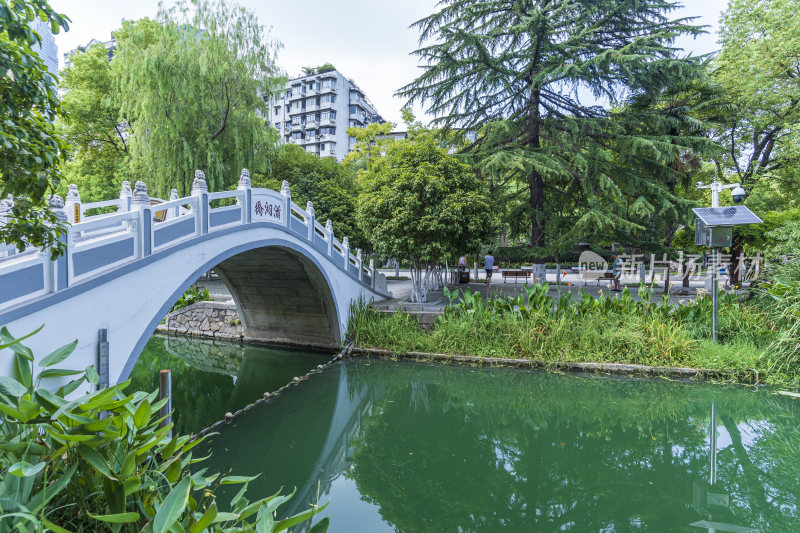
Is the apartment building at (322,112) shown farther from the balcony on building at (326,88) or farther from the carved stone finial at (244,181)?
the carved stone finial at (244,181)

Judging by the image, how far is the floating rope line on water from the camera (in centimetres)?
591

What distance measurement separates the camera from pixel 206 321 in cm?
1202

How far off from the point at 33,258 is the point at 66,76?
16.6 m

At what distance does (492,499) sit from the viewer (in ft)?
13.8

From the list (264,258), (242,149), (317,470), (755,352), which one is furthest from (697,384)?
(242,149)

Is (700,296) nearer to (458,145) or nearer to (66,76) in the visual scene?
(458,145)

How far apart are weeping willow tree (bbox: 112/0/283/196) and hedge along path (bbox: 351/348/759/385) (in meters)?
7.85

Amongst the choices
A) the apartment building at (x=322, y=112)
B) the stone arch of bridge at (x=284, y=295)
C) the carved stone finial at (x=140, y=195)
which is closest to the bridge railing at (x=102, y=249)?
the carved stone finial at (x=140, y=195)

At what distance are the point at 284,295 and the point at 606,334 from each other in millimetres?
6814

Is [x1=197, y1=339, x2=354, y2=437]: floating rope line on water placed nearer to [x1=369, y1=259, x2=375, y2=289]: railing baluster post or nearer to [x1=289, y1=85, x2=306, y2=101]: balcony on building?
[x1=369, y1=259, x2=375, y2=289]: railing baluster post

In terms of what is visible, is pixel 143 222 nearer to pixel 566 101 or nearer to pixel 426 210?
pixel 426 210

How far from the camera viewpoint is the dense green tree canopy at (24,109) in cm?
217

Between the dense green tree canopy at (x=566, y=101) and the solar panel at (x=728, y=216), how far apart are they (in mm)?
3612

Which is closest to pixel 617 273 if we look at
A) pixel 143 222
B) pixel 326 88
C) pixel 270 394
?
pixel 270 394
